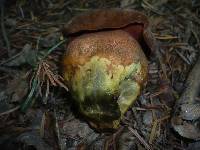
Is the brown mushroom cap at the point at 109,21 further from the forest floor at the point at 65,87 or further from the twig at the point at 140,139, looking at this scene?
the twig at the point at 140,139

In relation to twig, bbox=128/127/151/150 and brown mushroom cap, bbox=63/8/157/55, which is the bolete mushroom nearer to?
brown mushroom cap, bbox=63/8/157/55

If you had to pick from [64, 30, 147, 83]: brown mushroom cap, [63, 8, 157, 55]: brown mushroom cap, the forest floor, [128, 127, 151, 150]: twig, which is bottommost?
[128, 127, 151, 150]: twig

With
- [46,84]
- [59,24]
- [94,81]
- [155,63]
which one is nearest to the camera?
[94,81]

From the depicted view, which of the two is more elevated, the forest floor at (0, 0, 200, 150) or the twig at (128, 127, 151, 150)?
the forest floor at (0, 0, 200, 150)

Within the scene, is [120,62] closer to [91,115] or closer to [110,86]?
[110,86]

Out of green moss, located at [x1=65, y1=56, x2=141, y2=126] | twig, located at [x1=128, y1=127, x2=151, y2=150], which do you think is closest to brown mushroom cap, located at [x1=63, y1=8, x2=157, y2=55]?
green moss, located at [x1=65, y1=56, x2=141, y2=126]

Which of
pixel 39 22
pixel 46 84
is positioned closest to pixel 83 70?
pixel 46 84

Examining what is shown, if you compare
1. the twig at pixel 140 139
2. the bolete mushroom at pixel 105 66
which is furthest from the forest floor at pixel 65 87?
the bolete mushroom at pixel 105 66

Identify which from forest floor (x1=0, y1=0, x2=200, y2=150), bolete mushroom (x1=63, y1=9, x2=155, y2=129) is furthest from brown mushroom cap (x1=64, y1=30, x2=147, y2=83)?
forest floor (x1=0, y1=0, x2=200, y2=150)
